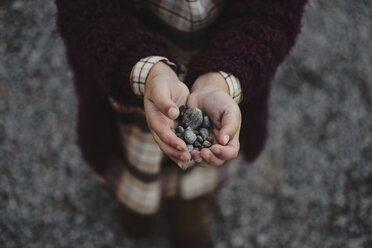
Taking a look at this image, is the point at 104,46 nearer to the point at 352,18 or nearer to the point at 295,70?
the point at 295,70

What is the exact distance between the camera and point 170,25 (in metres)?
0.97

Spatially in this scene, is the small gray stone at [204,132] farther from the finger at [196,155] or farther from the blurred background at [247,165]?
the blurred background at [247,165]

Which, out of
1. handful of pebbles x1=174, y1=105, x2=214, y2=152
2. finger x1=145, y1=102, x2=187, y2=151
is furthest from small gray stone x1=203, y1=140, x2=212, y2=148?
finger x1=145, y1=102, x2=187, y2=151

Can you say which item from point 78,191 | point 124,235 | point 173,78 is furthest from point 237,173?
point 173,78

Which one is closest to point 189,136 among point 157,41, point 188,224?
point 157,41

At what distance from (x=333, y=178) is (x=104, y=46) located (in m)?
1.61

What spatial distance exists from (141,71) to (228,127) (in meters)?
0.26

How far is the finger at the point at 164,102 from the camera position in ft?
2.29

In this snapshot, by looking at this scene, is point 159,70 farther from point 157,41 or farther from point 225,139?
point 225,139

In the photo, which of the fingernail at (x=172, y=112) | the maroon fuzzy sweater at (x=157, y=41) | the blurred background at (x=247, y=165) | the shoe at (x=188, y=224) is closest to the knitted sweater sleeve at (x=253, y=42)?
the maroon fuzzy sweater at (x=157, y=41)

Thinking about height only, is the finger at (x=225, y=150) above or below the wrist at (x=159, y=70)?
below

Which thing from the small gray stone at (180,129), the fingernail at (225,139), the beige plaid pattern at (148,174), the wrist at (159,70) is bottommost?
the beige plaid pattern at (148,174)

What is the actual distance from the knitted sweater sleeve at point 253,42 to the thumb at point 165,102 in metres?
0.18

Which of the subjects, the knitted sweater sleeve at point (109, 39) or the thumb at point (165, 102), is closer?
the thumb at point (165, 102)
